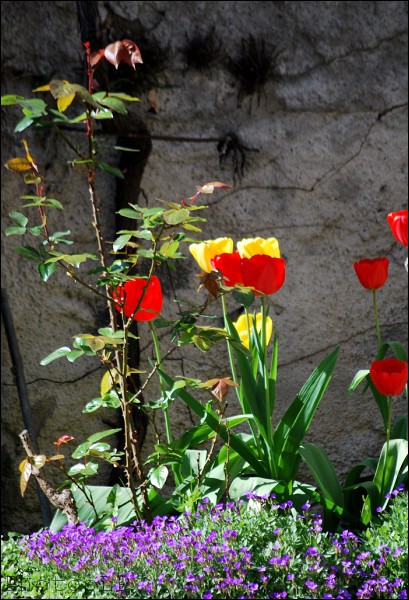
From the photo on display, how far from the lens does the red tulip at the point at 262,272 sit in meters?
2.01

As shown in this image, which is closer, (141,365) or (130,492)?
(130,492)

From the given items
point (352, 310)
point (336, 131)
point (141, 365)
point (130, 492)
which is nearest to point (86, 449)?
point (130, 492)

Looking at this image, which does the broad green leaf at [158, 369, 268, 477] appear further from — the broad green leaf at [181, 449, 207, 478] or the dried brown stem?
the dried brown stem

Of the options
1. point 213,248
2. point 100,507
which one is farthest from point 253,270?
point 100,507

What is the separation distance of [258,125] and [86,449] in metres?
1.33

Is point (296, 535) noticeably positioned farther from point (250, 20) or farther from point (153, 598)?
point (250, 20)

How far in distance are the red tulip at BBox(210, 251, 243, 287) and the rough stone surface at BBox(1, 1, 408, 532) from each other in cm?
76

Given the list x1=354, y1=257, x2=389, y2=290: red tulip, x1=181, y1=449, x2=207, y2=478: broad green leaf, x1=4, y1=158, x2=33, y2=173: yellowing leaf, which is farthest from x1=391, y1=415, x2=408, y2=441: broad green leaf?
x1=4, y1=158, x2=33, y2=173: yellowing leaf

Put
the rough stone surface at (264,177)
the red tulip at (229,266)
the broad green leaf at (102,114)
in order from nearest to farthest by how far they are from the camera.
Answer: the broad green leaf at (102,114)
the red tulip at (229,266)
the rough stone surface at (264,177)

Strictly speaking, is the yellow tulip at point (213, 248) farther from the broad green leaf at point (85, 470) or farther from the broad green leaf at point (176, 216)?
the broad green leaf at point (85, 470)

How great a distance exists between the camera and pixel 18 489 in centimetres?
282

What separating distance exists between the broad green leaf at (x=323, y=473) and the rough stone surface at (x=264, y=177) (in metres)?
0.62

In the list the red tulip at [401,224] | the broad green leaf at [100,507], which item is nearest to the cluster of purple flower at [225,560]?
the broad green leaf at [100,507]

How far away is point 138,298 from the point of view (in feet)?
6.63
